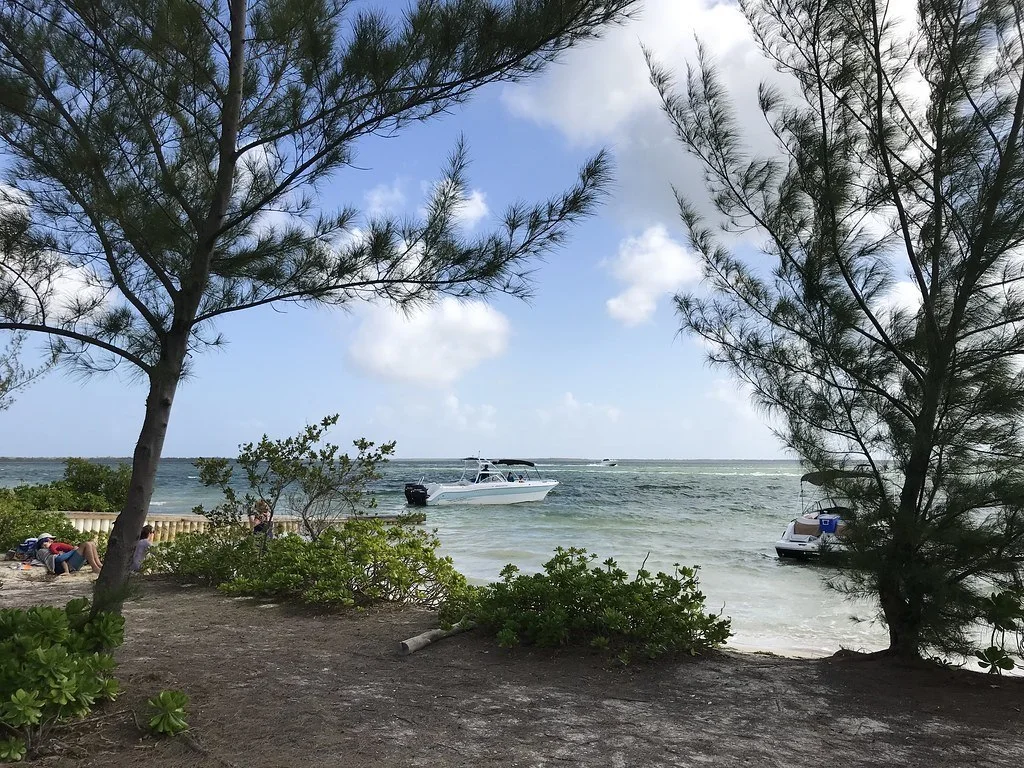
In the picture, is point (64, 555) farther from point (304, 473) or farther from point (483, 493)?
point (483, 493)

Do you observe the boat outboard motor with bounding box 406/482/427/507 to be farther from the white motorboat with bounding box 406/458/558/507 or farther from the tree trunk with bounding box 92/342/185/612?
the tree trunk with bounding box 92/342/185/612

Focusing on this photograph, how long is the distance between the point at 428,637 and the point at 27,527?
9.02m

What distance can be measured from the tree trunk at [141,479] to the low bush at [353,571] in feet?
9.42

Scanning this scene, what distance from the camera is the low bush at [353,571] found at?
6.99m

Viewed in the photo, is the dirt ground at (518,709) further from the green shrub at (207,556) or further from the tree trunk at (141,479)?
the green shrub at (207,556)

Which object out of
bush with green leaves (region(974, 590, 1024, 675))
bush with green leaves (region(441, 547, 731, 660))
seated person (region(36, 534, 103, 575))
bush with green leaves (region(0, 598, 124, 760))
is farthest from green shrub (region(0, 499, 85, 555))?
bush with green leaves (region(974, 590, 1024, 675))

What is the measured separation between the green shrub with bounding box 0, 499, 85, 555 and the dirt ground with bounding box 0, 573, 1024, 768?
6704 millimetres

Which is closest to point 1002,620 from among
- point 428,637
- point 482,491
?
point 428,637

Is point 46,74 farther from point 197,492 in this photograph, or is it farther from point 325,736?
point 197,492

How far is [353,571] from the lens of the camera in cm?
701

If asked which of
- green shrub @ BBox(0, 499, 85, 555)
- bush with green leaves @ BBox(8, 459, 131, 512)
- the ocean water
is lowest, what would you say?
the ocean water

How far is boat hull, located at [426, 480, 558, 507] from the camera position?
33.4m

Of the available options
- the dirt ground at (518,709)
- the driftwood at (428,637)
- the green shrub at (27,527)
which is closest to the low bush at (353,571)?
the driftwood at (428,637)

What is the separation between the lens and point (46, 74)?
13.6 feet
